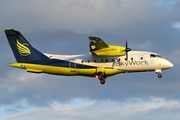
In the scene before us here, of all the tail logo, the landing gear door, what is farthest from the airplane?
the tail logo

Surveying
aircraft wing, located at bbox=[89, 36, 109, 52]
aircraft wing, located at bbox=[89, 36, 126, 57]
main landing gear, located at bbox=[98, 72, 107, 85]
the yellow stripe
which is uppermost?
aircraft wing, located at bbox=[89, 36, 109, 52]

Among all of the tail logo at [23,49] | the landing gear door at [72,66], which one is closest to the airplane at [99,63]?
the landing gear door at [72,66]

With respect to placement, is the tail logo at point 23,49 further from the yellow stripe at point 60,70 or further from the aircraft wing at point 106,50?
the aircraft wing at point 106,50

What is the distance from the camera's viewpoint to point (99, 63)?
45.4 metres

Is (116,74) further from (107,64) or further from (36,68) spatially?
(36,68)

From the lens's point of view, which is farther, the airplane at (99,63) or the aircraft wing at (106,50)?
the airplane at (99,63)

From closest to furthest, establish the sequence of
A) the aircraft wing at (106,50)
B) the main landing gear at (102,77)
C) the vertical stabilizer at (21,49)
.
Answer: the aircraft wing at (106,50), the main landing gear at (102,77), the vertical stabilizer at (21,49)

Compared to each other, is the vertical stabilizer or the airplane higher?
the vertical stabilizer

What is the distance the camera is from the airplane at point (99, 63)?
44375 millimetres

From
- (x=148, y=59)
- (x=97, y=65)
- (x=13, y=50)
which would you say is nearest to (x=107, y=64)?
(x=97, y=65)

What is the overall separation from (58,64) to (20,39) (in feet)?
18.3

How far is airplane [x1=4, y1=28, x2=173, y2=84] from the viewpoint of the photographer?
44.4 meters

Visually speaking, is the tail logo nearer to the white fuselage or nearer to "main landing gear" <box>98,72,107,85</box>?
the white fuselage

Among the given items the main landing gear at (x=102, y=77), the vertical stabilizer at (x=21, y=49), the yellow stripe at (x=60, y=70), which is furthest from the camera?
the vertical stabilizer at (x=21, y=49)
